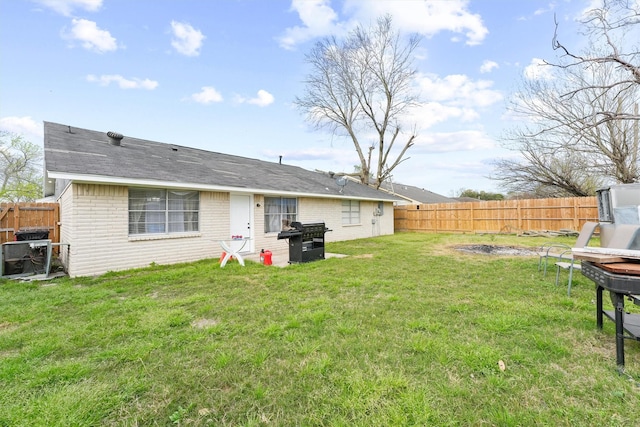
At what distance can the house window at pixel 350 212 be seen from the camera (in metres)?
14.2

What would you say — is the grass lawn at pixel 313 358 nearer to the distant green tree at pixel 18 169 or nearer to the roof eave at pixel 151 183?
the roof eave at pixel 151 183

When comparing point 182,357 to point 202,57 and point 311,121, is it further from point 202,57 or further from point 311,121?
point 311,121

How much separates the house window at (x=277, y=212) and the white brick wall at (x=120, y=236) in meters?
0.30

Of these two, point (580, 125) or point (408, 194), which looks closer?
point (580, 125)

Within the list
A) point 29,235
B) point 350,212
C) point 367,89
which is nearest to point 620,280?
point 29,235

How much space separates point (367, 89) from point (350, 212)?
12281 mm

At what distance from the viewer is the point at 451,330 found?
10.8ft

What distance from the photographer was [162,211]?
24.7 feet

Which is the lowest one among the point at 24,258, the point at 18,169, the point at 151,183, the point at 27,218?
the point at 24,258

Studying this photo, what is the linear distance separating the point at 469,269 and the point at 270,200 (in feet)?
22.7

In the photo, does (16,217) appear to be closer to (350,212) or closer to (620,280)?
(350,212)

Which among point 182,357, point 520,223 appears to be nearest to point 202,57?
Answer: point 182,357

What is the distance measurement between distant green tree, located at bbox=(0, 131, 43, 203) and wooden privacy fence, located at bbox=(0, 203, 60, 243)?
692 inches

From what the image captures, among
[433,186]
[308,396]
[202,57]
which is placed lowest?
[308,396]
